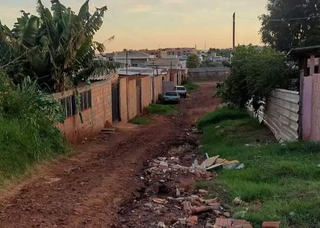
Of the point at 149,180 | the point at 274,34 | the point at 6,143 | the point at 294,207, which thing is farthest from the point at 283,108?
the point at 274,34

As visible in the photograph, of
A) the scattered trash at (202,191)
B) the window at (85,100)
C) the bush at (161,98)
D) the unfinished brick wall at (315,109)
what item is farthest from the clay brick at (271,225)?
the bush at (161,98)

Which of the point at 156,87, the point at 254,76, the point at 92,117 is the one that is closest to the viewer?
the point at 254,76

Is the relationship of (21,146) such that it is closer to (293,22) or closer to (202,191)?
(202,191)

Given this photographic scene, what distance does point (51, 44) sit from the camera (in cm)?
1436

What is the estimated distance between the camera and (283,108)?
13297 millimetres

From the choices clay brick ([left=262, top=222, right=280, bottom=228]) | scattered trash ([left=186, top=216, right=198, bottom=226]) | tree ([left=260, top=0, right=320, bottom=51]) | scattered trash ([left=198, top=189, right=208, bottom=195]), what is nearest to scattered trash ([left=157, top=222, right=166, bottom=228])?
scattered trash ([left=186, top=216, right=198, bottom=226])

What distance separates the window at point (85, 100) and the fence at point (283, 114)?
758 centimetres

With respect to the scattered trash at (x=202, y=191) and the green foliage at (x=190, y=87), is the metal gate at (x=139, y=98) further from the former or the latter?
the green foliage at (x=190, y=87)

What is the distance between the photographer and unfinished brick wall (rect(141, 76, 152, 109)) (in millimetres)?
31516

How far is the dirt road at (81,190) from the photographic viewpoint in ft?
20.8

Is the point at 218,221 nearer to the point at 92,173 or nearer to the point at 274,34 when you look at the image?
the point at 92,173

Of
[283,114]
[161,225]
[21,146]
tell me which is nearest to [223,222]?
[161,225]

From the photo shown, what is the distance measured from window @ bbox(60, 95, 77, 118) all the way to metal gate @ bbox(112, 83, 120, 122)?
7.60 meters

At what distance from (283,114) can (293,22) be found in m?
17.0
